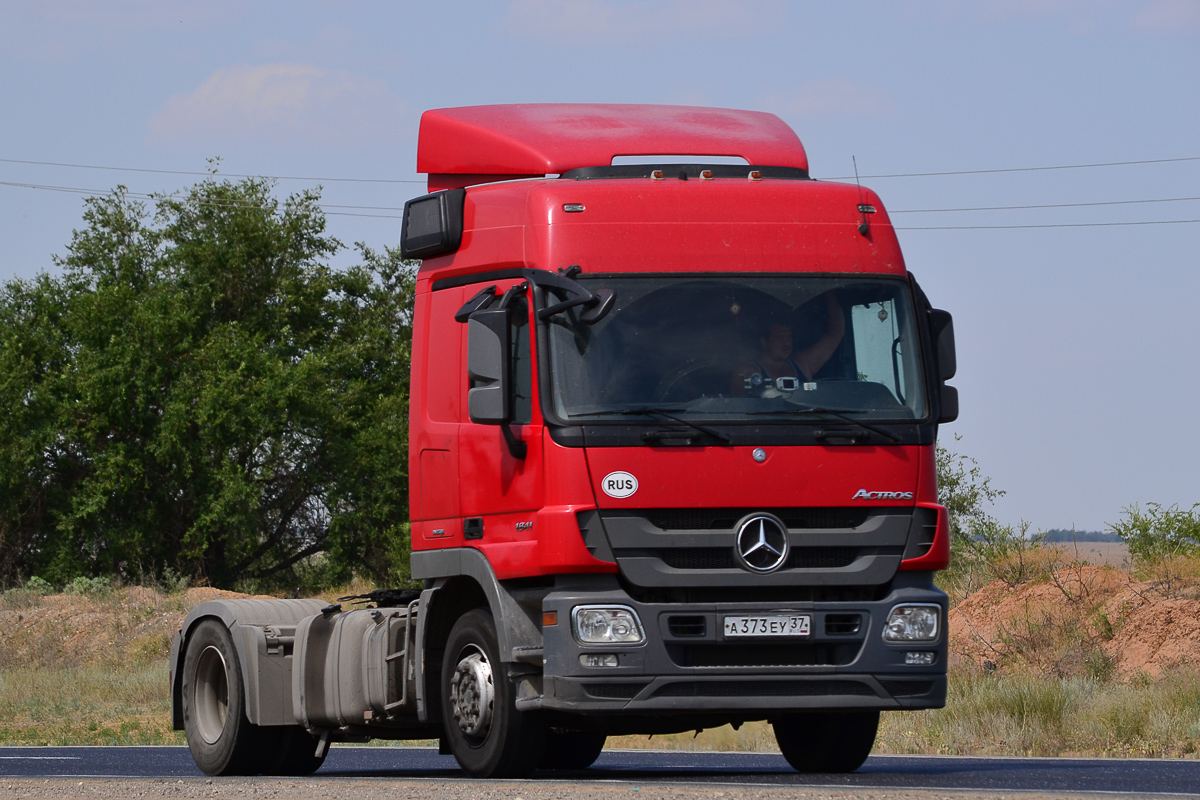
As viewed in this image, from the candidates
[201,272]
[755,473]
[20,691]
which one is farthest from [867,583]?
[201,272]

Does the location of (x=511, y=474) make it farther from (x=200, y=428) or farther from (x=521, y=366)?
(x=200, y=428)

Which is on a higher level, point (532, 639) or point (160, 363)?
point (160, 363)

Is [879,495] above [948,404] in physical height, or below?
below

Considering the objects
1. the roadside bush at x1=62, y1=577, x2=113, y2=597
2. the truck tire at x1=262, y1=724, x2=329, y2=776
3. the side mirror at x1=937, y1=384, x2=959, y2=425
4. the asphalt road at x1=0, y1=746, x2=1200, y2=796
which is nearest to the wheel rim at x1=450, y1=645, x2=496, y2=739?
the asphalt road at x1=0, y1=746, x2=1200, y2=796

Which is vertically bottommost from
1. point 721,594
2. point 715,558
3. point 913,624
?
point 913,624

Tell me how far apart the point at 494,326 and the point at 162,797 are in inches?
114

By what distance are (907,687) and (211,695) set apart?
555 centimetres

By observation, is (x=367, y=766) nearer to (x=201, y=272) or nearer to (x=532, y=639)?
(x=532, y=639)

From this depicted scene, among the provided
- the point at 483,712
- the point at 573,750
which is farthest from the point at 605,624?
the point at 573,750

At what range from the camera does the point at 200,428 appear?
137ft

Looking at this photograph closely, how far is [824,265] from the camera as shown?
9.44 m

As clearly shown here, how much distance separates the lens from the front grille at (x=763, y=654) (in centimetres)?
885

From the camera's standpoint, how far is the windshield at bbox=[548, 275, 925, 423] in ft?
29.3

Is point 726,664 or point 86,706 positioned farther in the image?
point 86,706
